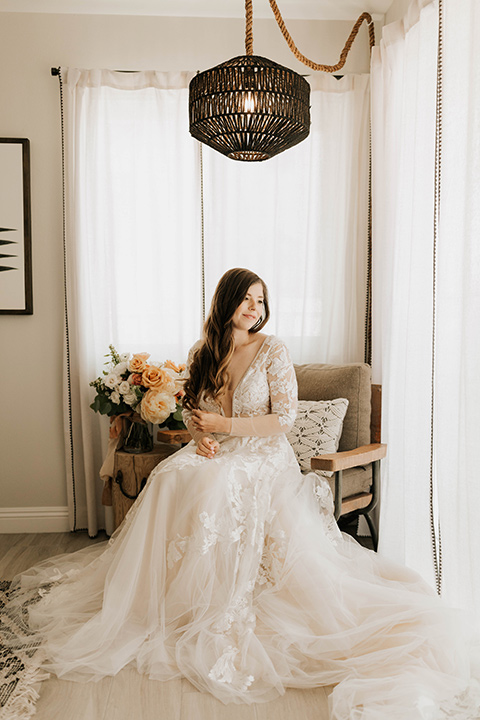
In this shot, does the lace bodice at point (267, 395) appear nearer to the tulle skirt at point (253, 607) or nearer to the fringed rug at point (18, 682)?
the tulle skirt at point (253, 607)

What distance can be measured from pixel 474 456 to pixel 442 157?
1.16 m

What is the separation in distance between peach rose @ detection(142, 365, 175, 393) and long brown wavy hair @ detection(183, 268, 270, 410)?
184 millimetres

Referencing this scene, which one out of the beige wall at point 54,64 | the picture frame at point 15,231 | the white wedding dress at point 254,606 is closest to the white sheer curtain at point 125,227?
the beige wall at point 54,64

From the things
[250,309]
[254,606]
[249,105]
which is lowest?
[254,606]

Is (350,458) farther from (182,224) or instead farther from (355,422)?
(182,224)

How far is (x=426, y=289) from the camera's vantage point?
250 centimetres

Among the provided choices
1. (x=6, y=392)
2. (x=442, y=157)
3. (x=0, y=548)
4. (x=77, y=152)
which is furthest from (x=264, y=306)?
(x=0, y=548)

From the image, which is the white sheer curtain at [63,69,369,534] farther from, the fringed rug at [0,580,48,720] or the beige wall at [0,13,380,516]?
the fringed rug at [0,580,48,720]

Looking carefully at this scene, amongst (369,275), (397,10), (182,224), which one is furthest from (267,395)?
(397,10)

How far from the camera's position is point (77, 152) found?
334 centimetres

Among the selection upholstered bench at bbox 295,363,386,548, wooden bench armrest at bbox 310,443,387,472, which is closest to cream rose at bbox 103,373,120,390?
upholstered bench at bbox 295,363,386,548

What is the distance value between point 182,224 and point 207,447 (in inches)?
58.8

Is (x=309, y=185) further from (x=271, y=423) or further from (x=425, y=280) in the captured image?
(x=271, y=423)

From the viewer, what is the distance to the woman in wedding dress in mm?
1835
